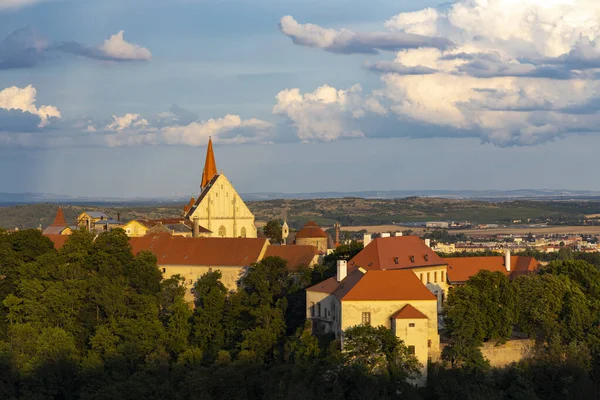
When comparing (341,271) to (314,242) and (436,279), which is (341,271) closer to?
(436,279)

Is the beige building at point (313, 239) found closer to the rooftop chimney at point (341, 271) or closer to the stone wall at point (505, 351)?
the rooftop chimney at point (341, 271)

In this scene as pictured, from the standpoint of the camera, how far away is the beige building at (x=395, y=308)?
2514 inches

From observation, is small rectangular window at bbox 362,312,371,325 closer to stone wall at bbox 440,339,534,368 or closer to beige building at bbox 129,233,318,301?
stone wall at bbox 440,339,534,368

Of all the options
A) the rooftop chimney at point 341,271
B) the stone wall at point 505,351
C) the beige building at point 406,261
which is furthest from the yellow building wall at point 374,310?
the beige building at point 406,261

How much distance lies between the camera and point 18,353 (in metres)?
77.1

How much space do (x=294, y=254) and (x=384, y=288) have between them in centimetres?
2263

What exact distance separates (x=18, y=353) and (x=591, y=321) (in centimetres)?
4106

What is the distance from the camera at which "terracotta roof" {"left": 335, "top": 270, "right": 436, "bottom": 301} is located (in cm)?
6488

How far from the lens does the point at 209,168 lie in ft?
414

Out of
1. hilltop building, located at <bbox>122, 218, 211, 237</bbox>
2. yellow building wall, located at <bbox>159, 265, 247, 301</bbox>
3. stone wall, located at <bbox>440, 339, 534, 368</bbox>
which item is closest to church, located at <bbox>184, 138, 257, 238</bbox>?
hilltop building, located at <bbox>122, 218, 211, 237</bbox>

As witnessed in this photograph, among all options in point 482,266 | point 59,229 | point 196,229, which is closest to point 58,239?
point 196,229

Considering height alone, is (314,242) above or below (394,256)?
below

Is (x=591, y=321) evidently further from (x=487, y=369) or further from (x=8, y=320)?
(x=8, y=320)

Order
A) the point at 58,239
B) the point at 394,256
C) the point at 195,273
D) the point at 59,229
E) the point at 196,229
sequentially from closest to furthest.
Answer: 1. the point at 394,256
2. the point at 195,273
3. the point at 58,239
4. the point at 196,229
5. the point at 59,229
